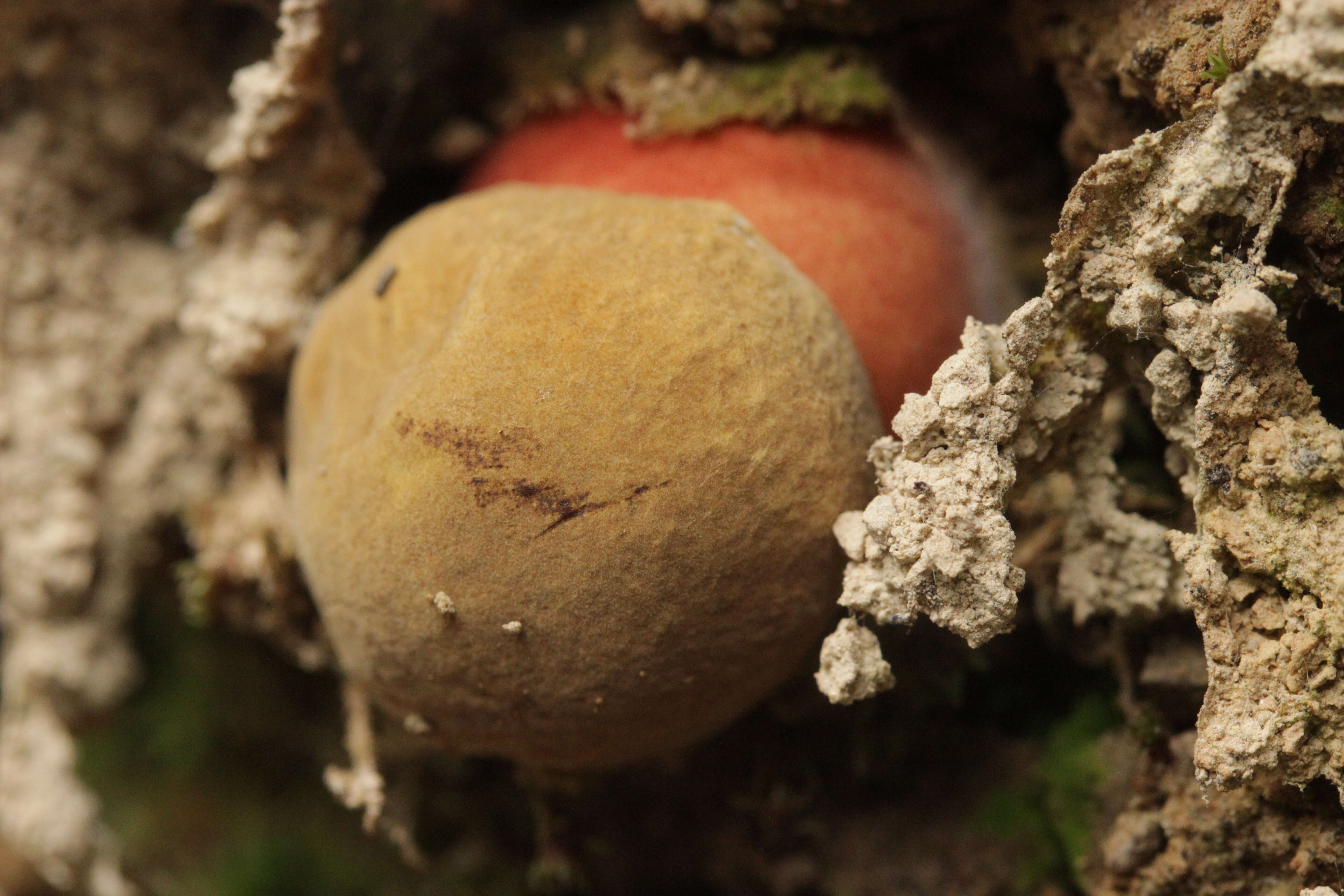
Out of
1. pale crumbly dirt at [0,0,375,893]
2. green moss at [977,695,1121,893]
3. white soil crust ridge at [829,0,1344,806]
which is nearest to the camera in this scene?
white soil crust ridge at [829,0,1344,806]

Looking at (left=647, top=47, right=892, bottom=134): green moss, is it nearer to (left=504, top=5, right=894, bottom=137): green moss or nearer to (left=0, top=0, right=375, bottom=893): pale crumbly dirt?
(left=504, top=5, right=894, bottom=137): green moss

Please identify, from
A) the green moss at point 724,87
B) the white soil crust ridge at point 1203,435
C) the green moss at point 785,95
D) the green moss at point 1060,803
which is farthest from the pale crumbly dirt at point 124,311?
the green moss at point 1060,803

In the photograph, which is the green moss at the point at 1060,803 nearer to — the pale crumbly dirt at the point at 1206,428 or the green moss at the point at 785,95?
the pale crumbly dirt at the point at 1206,428

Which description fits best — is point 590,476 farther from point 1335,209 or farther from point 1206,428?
point 1335,209

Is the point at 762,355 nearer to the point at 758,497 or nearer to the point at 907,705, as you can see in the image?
the point at 758,497

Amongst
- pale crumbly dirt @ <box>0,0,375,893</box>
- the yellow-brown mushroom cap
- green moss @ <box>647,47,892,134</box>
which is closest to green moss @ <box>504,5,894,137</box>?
green moss @ <box>647,47,892,134</box>

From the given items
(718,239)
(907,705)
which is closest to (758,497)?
(718,239)

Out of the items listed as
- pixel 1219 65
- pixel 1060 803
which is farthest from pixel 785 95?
pixel 1060 803
